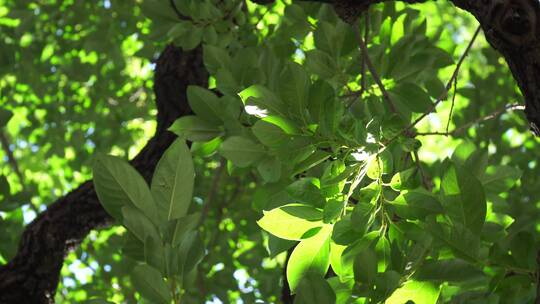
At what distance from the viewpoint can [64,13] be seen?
3498mm

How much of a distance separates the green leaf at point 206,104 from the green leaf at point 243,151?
26 cm

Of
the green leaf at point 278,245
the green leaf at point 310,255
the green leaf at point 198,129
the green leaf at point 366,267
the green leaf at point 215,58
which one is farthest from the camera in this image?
the green leaf at point 215,58

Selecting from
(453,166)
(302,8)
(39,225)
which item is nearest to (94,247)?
(39,225)

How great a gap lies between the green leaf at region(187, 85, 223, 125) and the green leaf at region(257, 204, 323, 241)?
1.77ft

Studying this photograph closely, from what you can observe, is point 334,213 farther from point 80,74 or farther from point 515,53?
point 80,74

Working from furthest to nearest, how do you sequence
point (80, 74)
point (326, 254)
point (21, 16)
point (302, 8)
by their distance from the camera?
point (80, 74)
point (21, 16)
point (302, 8)
point (326, 254)

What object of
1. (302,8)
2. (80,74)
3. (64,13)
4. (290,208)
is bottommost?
(80,74)

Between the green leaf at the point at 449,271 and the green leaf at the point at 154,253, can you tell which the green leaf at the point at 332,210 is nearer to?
the green leaf at the point at 449,271

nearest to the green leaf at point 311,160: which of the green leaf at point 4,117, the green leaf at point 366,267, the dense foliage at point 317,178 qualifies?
the dense foliage at point 317,178

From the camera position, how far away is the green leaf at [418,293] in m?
1.07

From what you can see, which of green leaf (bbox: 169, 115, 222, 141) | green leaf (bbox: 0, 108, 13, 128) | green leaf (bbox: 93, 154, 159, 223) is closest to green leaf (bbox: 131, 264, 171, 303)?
green leaf (bbox: 93, 154, 159, 223)

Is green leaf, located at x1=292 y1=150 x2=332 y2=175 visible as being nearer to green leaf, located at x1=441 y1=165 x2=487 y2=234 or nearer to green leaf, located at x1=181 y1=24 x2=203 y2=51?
green leaf, located at x1=441 y1=165 x2=487 y2=234

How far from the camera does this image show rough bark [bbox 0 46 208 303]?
214cm

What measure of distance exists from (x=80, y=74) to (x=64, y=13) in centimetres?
36
